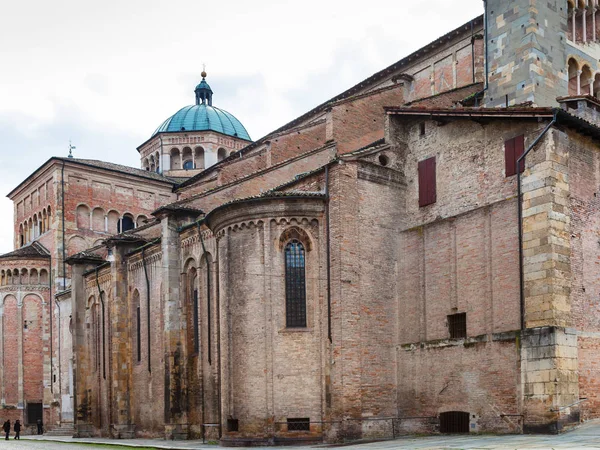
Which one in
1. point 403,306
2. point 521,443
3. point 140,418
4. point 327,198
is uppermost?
point 327,198

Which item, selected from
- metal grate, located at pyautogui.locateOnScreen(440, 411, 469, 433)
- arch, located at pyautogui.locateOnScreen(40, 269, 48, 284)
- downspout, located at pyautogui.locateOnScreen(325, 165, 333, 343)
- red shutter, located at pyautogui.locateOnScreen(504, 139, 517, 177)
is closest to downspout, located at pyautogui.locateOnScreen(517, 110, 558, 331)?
red shutter, located at pyautogui.locateOnScreen(504, 139, 517, 177)

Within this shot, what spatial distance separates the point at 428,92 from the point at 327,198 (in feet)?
34.1

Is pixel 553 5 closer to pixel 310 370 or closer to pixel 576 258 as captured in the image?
pixel 576 258

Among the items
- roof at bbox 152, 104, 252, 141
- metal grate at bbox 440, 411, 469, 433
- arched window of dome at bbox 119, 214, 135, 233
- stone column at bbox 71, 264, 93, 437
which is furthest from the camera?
roof at bbox 152, 104, 252, 141

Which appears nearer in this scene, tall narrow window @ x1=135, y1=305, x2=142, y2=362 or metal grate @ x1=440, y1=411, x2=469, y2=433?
metal grate @ x1=440, y1=411, x2=469, y2=433

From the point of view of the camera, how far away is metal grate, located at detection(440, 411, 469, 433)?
24.3 meters

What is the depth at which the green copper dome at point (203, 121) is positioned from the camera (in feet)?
202

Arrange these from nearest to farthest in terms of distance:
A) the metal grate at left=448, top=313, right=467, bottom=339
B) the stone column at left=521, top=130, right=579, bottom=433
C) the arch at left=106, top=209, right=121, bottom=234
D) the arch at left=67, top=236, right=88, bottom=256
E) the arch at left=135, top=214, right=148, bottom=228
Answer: the stone column at left=521, top=130, right=579, bottom=433 → the metal grate at left=448, top=313, right=467, bottom=339 → the arch at left=67, top=236, right=88, bottom=256 → the arch at left=106, top=209, right=121, bottom=234 → the arch at left=135, top=214, right=148, bottom=228

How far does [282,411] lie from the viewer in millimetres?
25641

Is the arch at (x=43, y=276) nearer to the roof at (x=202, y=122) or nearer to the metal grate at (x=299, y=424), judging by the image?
the roof at (x=202, y=122)

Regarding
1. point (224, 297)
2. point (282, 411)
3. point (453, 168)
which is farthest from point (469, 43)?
point (282, 411)

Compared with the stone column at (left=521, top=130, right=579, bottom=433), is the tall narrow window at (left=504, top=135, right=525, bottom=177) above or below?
above

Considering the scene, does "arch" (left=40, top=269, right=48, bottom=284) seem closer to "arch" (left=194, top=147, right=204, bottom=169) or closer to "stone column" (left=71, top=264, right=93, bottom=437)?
"stone column" (left=71, top=264, right=93, bottom=437)

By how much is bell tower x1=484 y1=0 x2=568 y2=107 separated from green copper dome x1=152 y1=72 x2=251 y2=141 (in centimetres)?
3533
